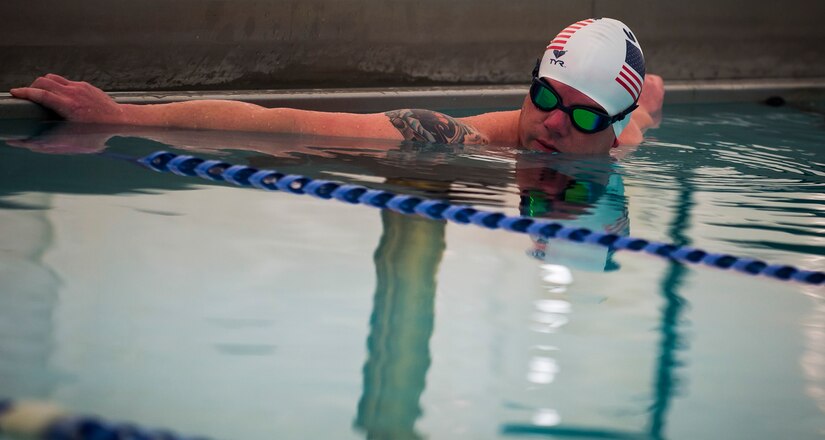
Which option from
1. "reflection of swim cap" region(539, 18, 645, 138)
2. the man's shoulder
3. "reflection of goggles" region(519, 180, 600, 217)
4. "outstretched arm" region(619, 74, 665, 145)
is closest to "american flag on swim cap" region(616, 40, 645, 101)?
"reflection of swim cap" region(539, 18, 645, 138)

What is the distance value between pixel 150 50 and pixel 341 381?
3990 millimetres

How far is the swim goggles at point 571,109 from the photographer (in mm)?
4773

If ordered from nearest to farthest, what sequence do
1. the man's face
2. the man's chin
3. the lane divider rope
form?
the lane divider rope
the man's face
the man's chin

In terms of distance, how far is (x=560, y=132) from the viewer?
4902 mm

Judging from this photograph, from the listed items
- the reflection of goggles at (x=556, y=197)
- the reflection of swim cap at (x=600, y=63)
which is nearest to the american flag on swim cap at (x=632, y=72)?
the reflection of swim cap at (x=600, y=63)

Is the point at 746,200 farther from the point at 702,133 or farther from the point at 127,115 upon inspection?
the point at 127,115

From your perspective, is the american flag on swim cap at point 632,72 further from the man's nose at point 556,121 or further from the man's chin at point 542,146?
the man's chin at point 542,146

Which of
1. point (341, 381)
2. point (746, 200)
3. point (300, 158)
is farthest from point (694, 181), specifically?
point (341, 381)

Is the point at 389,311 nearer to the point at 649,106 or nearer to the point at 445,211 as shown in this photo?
the point at 445,211

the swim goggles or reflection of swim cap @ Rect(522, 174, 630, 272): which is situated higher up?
the swim goggles

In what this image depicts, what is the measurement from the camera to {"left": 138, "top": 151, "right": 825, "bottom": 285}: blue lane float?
126 inches

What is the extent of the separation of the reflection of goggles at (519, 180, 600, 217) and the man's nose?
1.82ft

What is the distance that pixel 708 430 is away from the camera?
7.02ft

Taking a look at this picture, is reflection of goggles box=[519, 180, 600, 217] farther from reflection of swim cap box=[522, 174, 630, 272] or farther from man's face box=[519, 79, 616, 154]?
man's face box=[519, 79, 616, 154]
